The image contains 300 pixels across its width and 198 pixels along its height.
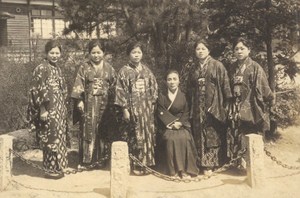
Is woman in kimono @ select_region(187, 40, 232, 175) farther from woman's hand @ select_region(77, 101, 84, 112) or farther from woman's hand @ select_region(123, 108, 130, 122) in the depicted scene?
woman's hand @ select_region(77, 101, 84, 112)

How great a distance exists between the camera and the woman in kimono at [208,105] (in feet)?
18.5

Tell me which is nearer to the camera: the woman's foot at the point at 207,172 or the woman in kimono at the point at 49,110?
the woman in kimono at the point at 49,110

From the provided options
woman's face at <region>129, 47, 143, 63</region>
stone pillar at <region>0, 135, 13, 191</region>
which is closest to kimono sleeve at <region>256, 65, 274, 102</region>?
woman's face at <region>129, 47, 143, 63</region>

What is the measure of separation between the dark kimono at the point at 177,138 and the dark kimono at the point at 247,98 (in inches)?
23.9

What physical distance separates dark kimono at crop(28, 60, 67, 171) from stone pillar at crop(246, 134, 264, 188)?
8.15 feet

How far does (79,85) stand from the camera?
5.88m

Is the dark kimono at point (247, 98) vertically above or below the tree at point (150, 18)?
below

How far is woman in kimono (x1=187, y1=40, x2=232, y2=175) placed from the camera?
5.62 m

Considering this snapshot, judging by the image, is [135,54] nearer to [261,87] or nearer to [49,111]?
[49,111]

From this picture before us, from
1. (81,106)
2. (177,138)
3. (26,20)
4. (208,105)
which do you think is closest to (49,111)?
(81,106)

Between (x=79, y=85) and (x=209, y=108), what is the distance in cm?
181

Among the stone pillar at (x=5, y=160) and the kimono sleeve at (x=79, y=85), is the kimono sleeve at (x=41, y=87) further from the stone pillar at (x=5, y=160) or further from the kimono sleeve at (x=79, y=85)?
the stone pillar at (x=5, y=160)

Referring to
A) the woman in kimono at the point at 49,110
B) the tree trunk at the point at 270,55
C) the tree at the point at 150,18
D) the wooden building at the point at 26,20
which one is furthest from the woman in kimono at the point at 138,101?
the wooden building at the point at 26,20

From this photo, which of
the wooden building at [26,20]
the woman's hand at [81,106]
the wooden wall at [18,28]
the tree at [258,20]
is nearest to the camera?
the woman's hand at [81,106]
